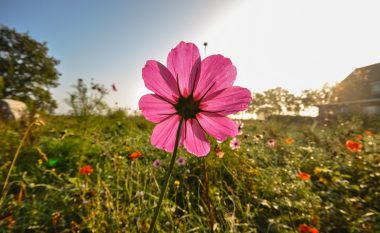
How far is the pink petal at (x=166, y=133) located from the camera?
51 cm

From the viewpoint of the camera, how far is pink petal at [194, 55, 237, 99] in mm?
509

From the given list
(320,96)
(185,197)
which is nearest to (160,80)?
(185,197)

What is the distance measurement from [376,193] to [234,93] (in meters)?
2.25

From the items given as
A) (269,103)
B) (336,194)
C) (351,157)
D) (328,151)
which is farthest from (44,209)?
(269,103)

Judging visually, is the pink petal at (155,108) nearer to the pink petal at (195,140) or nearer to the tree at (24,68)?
the pink petal at (195,140)

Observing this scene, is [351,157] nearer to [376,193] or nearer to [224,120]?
[376,193]

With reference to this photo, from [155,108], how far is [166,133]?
54 millimetres

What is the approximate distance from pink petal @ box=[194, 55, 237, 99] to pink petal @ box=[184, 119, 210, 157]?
0.06 meters

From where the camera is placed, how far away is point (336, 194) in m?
2.24

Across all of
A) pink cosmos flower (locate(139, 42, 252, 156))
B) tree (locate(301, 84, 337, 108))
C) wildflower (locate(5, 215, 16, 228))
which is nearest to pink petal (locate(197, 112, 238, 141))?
pink cosmos flower (locate(139, 42, 252, 156))

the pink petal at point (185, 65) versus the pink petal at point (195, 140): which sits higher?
the pink petal at point (185, 65)

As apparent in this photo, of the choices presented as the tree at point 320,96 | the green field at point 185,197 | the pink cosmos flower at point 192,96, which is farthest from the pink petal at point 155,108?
the tree at point 320,96

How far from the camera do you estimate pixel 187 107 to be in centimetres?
50

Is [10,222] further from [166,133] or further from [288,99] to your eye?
[288,99]
